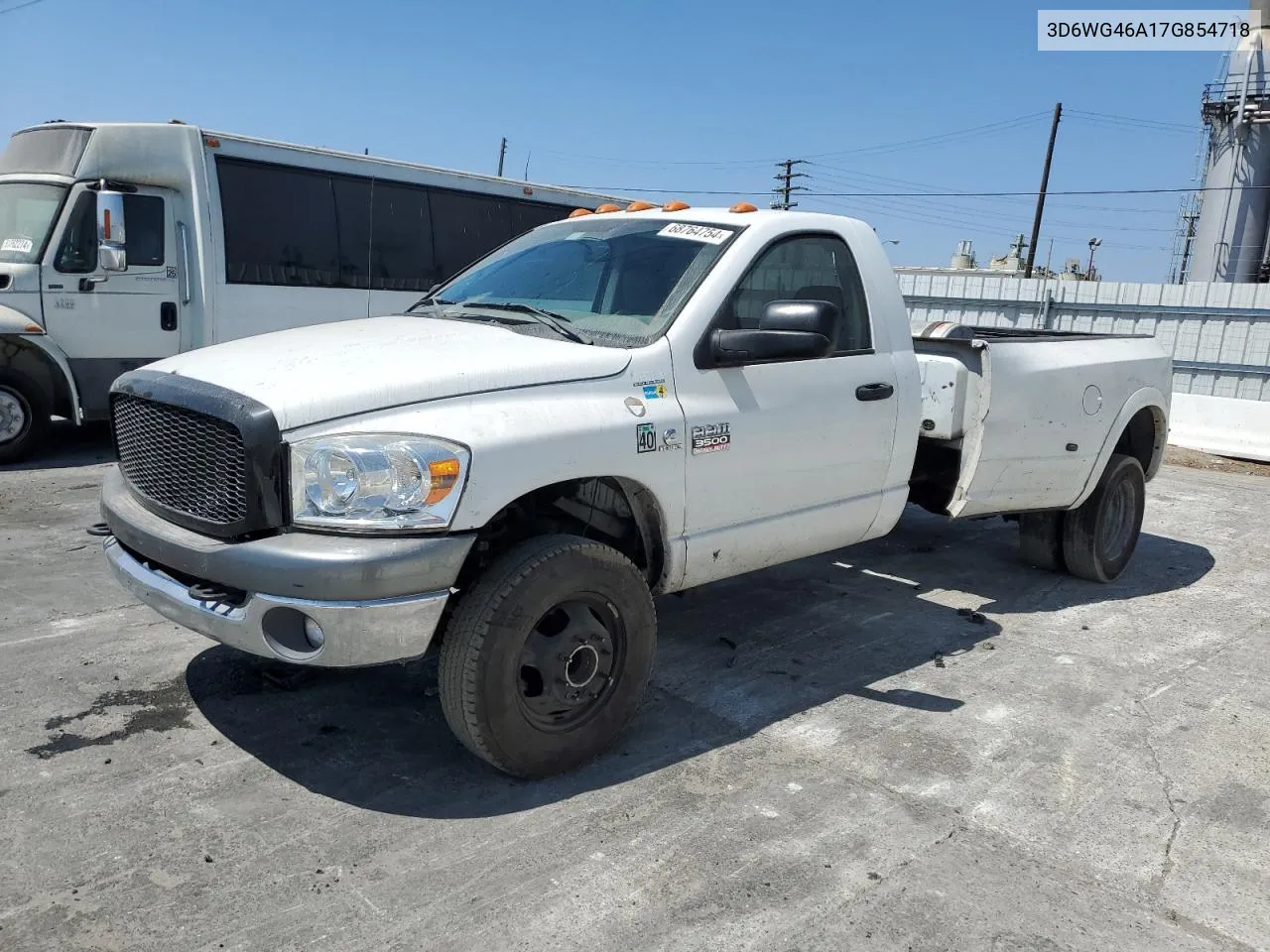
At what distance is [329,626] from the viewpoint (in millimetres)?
2934

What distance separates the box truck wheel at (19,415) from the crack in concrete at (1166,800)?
882cm

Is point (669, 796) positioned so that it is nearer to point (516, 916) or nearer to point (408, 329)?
point (516, 916)

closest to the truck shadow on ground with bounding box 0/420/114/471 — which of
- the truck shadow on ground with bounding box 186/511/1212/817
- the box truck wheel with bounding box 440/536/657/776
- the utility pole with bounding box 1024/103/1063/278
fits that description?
the truck shadow on ground with bounding box 186/511/1212/817

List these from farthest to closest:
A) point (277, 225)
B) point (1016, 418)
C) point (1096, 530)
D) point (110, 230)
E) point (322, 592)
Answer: point (277, 225)
point (110, 230)
point (1096, 530)
point (1016, 418)
point (322, 592)

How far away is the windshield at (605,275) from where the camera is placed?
387cm

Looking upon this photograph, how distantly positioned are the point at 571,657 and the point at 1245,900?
7.14 feet

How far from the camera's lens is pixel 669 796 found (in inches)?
132

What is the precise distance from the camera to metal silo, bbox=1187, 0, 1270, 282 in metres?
36.0

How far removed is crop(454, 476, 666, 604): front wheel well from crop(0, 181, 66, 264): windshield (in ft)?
24.2

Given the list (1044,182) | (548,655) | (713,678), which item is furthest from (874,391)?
(1044,182)

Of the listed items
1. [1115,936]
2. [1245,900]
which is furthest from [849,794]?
[1245,900]

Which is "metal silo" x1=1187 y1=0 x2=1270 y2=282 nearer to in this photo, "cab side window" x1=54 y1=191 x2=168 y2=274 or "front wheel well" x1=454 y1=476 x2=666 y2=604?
"cab side window" x1=54 y1=191 x2=168 y2=274

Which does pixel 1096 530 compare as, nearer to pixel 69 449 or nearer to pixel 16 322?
pixel 16 322

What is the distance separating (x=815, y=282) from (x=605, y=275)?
1.01 meters
